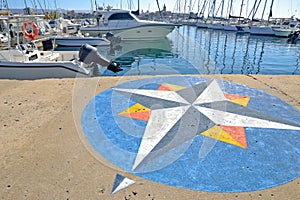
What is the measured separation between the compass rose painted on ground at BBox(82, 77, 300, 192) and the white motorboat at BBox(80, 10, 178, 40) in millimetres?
18155

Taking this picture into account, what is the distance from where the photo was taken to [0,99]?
436 cm

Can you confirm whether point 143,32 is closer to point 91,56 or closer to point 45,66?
point 91,56

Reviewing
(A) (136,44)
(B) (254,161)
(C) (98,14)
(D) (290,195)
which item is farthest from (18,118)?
(C) (98,14)

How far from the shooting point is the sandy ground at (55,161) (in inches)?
82.1

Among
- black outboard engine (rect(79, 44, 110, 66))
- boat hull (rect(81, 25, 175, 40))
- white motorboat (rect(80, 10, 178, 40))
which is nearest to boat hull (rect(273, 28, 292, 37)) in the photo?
white motorboat (rect(80, 10, 178, 40))

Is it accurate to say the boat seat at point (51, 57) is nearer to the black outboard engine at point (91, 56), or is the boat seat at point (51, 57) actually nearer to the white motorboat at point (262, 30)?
the black outboard engine at point (91, 56)

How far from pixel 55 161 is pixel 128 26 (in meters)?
20.9

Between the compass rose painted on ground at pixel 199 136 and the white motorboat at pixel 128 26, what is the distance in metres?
18.2

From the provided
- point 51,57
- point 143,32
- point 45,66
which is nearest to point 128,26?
point 143,32

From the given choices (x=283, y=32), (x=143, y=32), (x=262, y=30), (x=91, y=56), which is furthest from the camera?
(x=262, y=30)

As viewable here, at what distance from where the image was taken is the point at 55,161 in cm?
251

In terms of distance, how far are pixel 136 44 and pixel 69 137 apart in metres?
19.0

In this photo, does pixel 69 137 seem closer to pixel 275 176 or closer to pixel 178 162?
pixel 178 162

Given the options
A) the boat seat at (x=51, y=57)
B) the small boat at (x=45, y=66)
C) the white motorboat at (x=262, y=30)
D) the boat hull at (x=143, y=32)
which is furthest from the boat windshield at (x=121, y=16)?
the white motorboat at (x=262, y=30)
